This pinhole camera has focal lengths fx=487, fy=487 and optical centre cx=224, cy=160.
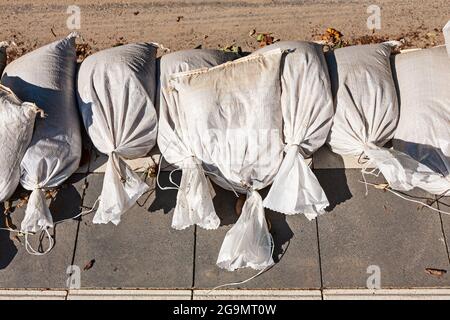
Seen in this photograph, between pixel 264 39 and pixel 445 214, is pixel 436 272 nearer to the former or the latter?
pixel 445 214

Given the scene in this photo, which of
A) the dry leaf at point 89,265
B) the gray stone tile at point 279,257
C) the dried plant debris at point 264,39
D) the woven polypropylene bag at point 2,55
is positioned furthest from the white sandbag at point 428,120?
the woven polypropylene bag at point 2,55

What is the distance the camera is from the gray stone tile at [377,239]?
3.65 metres

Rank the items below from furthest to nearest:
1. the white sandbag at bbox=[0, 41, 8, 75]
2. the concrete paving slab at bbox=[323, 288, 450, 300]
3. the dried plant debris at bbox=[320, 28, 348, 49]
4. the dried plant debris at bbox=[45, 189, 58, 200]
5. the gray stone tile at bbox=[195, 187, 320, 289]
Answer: the dried plant debris at bbox=[320, 28, 348, 49] → the white sandbag at bbox=[0, 41, 8, 75] → the dried plant debris at bbox=[45, 189, 58, 200] → the gray stone tile at bbox=[195, 187, 320, 289] → the concrete paving slab at bbox=[323, 288, 450, 300]

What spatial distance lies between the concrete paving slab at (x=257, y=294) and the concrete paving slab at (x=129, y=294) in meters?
0.12

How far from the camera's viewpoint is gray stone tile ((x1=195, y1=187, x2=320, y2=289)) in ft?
12.1

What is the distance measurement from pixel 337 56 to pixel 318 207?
1.26 meters

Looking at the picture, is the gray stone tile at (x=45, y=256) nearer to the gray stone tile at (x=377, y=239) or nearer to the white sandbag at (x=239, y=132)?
the white sandbag at (x=239, y=132)

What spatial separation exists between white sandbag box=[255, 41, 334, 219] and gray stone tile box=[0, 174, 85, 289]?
5.35 feet

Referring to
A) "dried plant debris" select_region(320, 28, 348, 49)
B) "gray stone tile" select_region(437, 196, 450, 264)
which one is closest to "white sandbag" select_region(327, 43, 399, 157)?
"gray stone tile" select_region(437, 196, 450, 264)

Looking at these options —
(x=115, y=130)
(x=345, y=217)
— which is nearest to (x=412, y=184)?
(x=345, y=217)

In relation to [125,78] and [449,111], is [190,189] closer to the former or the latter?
[125,78]

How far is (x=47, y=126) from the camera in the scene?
377 cm

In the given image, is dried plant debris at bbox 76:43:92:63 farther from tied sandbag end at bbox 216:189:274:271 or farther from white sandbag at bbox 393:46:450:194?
white sandbag at bbox 393:46:450:194
